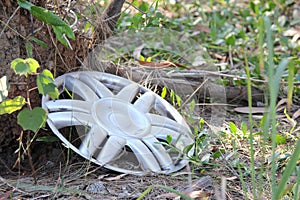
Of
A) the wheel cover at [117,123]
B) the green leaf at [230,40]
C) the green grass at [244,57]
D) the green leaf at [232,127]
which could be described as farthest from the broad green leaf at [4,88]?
the green leaf at [230,40]

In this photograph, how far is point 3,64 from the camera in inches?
83.0

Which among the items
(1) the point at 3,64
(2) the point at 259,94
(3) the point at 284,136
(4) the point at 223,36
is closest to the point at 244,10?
(4) the point at 223,36

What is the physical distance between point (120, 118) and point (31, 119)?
1.99ft

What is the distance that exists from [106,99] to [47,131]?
28 cm

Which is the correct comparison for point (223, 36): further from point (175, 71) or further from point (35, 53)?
point (35, 53)

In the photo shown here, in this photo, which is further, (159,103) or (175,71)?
(175,71)

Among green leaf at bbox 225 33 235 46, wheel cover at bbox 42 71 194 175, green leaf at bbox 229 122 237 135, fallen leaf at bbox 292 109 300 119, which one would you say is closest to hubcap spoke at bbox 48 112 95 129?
wheel cover at bbox 42 71 194 175

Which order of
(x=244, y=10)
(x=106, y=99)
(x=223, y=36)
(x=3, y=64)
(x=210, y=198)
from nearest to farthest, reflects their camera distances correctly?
(x=210, y=198) → (x=3, y=64) → (x=106, y=99) → (x=223, y=36) → (x=244, y=10)

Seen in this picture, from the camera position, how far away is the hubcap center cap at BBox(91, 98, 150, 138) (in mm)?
2260

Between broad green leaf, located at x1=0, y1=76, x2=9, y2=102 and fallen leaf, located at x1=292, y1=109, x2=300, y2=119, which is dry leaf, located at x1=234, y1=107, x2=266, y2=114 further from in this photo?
broad green leaf, located at x1=0, y1=76, x2=9, y2=102

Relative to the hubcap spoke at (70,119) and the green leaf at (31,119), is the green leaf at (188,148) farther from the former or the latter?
the green leaf at (31,119)

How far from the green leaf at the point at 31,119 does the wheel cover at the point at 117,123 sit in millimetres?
300

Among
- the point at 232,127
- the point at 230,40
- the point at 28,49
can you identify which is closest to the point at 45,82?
the point at 28,49

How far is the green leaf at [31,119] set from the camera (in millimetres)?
1761
